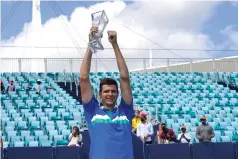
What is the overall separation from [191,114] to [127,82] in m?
19.5

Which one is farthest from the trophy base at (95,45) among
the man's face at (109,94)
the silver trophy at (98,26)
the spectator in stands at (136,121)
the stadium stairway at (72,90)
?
the stadium stairway at (72,90)

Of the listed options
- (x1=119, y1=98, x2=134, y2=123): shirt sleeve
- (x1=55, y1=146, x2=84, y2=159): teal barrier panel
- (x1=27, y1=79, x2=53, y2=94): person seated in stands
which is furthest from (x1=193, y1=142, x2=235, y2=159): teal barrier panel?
(x1=119, y1=98, x2=134, y2=123): shirt sleeve

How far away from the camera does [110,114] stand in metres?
4.54

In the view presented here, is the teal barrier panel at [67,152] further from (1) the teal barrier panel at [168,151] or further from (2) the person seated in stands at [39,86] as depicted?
(2) the person seated in stands at [39,86]

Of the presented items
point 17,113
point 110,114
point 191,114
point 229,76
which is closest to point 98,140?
point 110,114

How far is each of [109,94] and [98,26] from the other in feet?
1.90

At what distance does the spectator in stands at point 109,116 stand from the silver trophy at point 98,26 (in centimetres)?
4

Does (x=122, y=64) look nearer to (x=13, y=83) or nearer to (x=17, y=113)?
(x=17, y=113)

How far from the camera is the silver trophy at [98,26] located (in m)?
4.54

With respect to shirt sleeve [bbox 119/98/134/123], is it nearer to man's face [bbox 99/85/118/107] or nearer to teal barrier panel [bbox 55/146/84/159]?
man's face [bbox 99/85/118/107]

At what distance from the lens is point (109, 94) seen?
450 cm

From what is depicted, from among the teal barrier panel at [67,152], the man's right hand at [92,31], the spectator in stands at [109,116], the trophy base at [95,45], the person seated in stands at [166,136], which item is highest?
the man's right hand at [92,31]

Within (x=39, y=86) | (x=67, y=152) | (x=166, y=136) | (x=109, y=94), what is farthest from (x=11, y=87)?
(x=109, y=94)

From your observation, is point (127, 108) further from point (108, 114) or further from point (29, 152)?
point (29, 152)
